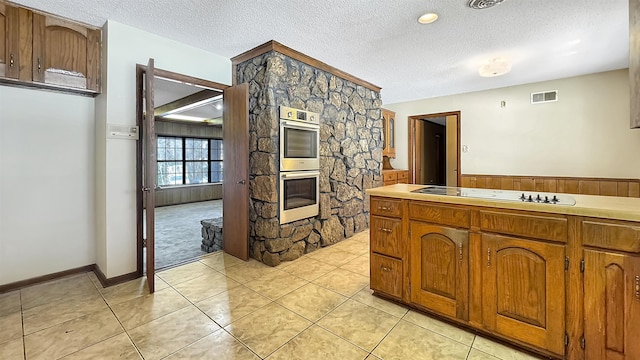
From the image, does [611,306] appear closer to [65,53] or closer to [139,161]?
[139,161]

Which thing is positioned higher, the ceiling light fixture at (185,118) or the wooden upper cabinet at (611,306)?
the ceiling light fixture at (185,118)

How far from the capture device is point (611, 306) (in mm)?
1366

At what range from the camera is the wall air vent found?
7.25ft

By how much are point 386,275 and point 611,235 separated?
4.46ft

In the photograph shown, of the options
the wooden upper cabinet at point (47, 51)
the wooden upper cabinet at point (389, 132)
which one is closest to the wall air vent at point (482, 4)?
the wooden upper cabinet at point (389, 132)

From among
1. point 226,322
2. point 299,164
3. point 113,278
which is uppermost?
point 299,164

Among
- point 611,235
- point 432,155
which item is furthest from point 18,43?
point 432,155

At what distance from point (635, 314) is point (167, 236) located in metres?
5.26

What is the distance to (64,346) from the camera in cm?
170

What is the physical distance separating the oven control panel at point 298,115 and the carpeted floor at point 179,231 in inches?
85.3

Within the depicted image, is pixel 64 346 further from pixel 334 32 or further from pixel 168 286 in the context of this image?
pixel 334 32

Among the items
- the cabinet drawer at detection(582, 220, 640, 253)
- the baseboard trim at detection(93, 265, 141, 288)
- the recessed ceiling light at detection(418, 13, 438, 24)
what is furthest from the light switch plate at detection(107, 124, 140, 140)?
the cabinet drawer at detection(582, 220, 640, 253)

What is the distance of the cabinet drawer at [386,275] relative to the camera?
214cm

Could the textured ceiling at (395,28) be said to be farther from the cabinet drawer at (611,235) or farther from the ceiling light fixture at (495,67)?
the cabinet drawer at (611,235)
